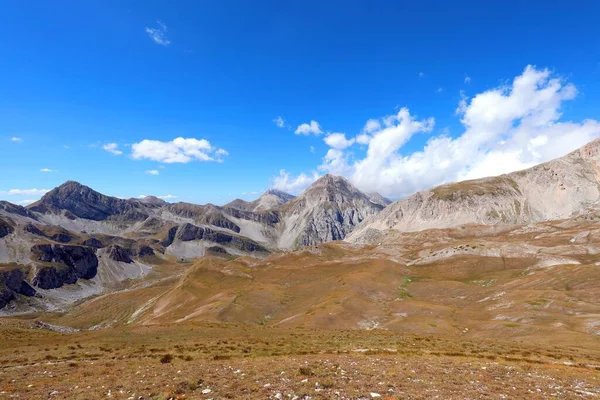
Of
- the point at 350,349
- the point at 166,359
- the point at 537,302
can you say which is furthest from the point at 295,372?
the point at 537,302

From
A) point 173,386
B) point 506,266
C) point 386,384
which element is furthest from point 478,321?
point 506,266

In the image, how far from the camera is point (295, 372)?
21.9m

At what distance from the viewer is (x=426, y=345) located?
40.2m

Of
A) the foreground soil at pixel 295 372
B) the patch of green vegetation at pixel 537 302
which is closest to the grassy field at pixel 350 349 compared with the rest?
the foreground soil at pixel 295 372

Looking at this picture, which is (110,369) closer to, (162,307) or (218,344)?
(218,344)


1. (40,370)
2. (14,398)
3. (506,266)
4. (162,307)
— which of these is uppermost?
(14,398)

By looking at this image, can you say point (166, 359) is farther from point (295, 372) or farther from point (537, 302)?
point (537, 302)

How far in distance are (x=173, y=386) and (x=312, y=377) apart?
8.16 metres

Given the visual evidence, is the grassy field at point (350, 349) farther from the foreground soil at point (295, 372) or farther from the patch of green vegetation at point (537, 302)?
the patch of green vegetation at point (537, 302)

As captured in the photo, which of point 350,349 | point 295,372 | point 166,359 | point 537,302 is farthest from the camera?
point 537,302

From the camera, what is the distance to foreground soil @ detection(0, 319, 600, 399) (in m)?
17.9

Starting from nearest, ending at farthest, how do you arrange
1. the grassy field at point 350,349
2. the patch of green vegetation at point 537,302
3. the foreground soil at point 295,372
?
the foreground soil at point 295,372 → the grassy field at point 350,349 → the patch of green vegetation at point 537,302

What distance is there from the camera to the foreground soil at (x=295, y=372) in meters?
17.9

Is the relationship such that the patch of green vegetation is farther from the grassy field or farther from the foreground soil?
the foreground soil
